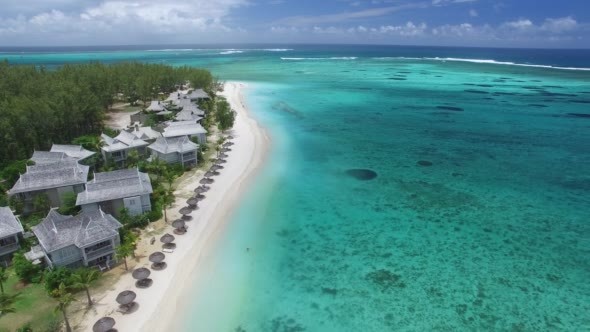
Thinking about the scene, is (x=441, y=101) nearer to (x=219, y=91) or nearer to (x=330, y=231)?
(x=219, y=91)

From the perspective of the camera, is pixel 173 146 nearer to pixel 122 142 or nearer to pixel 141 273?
pixel 122 142

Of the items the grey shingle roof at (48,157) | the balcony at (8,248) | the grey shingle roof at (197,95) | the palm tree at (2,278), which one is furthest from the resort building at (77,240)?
the grey shingle roof at (197,95)

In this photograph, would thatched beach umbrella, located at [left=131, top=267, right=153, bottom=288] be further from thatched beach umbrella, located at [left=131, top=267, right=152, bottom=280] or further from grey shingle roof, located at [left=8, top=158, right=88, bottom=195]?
grey shingle roof, located at [left=8, top=158, right=88, bottom=195]

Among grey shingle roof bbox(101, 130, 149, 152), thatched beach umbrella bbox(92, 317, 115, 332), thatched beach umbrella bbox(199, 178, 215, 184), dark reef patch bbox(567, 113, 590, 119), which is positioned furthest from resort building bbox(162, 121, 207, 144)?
dark reef patch bbox(567, 113, 590, 119)

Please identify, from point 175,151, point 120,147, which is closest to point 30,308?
point 175,151

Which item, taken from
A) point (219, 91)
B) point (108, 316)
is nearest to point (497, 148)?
point (108, 316)

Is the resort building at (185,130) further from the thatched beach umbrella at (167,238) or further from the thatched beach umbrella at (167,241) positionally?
the thatched beach umbrella at (167,241)
